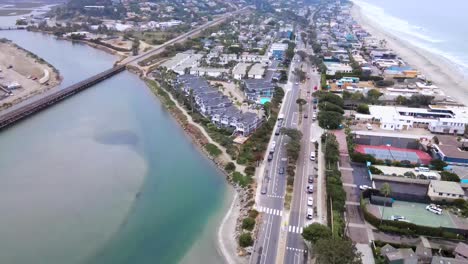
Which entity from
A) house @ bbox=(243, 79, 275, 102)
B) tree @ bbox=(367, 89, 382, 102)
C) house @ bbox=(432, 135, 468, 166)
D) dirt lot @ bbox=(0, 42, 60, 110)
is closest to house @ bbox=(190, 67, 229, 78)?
house @ bbox=(243, 79, 275, 102)

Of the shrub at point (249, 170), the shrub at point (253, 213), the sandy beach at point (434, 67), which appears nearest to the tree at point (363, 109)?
the sandy beach at point (434, 67)

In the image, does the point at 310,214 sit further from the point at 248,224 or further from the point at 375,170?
the point at 375,170

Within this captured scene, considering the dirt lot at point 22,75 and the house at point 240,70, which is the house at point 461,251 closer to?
the house at point 240,70

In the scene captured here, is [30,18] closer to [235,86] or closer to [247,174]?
[235,86]

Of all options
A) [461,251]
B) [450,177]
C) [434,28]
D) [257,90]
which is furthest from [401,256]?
[434,28]

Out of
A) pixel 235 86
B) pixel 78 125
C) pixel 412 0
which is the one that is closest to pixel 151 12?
pixel 235 86
